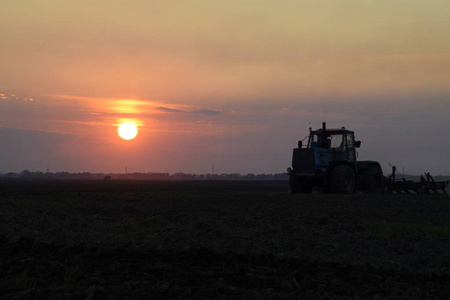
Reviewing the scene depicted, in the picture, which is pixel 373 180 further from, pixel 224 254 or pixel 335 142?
pixel 224 254

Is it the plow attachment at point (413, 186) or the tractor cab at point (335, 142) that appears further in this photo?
the plow attachment at point (413, 186)

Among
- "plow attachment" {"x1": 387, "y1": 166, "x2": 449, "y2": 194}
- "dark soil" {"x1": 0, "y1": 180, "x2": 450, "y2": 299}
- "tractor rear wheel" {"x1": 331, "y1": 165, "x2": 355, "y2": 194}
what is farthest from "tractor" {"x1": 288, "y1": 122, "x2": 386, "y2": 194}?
"dark soil" {"x1": 0, "y1": 180, "x2": 450, "y2": 299}

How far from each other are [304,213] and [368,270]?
10182mm

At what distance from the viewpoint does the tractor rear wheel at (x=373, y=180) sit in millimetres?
33750

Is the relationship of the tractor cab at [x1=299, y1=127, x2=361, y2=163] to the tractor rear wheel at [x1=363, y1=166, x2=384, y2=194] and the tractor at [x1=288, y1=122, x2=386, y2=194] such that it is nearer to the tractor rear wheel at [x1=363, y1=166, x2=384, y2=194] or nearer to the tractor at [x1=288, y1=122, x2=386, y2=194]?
the tractor at [x1=288, y1=122, x2=386, y2=194]

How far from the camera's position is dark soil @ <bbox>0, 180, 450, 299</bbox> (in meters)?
9.29

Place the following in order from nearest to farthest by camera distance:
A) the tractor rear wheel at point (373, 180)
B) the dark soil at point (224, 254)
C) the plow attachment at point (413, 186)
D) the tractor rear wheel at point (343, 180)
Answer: the dark soil at point (224, 254) → the tractor rear wheel at point (343, 180) → the tractor rear wheel at point (373, 180) → the plow attachment at point (413, 186)

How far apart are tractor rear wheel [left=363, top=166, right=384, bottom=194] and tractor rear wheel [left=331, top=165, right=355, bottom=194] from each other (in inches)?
70.6

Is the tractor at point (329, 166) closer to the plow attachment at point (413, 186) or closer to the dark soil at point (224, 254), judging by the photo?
the plow attachment at point (413, 186)

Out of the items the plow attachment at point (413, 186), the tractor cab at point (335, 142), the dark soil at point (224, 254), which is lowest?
the dark soil at point (224, 254)

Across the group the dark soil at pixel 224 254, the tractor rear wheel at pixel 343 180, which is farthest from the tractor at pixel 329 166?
the dark soil at pixel 224 254

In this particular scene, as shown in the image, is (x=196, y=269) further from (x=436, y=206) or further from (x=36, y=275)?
(x=436, y=206)

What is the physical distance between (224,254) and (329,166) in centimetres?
2081

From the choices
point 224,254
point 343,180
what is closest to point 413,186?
point 343,180
